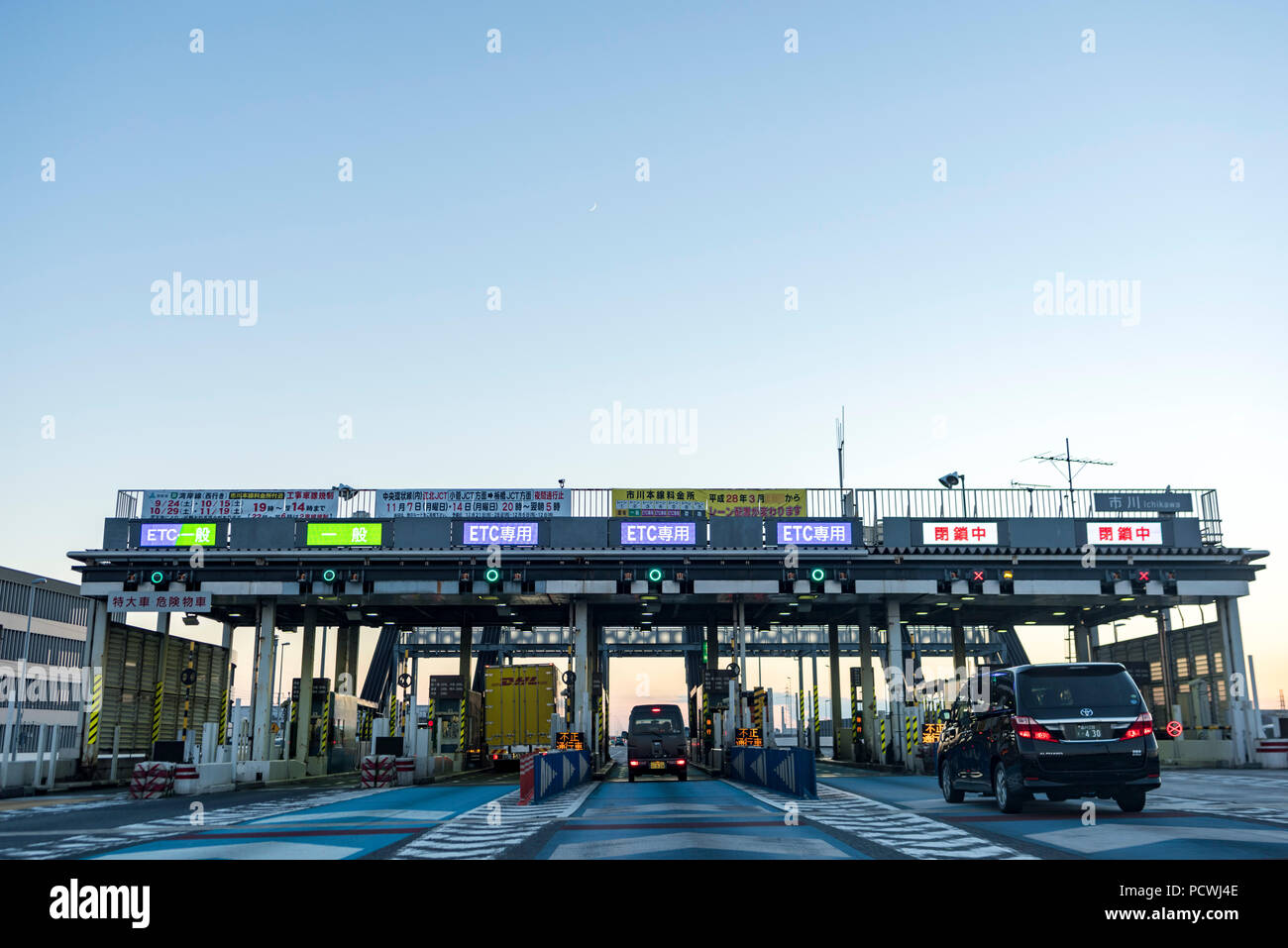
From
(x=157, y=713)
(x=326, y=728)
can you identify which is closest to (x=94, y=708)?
(x=157, y=713)

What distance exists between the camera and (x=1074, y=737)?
14.4m

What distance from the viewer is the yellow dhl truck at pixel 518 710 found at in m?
46.7

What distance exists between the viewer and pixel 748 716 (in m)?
42.0

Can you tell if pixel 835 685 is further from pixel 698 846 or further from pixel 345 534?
pixel 698 846

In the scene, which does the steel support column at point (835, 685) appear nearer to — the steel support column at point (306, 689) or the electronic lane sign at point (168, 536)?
the steel support column at point (306, 689)

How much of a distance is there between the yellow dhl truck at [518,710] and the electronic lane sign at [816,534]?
13460mm

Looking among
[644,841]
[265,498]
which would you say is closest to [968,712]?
[644,841]

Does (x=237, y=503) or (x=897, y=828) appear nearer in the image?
(x=897, y=828)

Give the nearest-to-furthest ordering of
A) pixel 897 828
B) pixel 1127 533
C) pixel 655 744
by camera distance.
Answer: pixel 897 828
pixel 655 744
pixel 1127 533

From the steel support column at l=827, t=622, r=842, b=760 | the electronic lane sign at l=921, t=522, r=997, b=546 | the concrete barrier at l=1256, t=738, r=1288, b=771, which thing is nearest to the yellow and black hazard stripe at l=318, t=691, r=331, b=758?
the steel support column at l=827, t=622, r=842, b=760

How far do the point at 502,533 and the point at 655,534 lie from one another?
18.7 feet

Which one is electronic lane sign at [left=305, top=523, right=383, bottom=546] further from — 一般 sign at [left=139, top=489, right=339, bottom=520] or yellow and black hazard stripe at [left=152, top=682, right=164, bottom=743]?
yellow and black hazard stripe at [left=152, top=682, right=164, bottom=743]

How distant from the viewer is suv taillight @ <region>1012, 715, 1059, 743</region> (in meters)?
14.5
